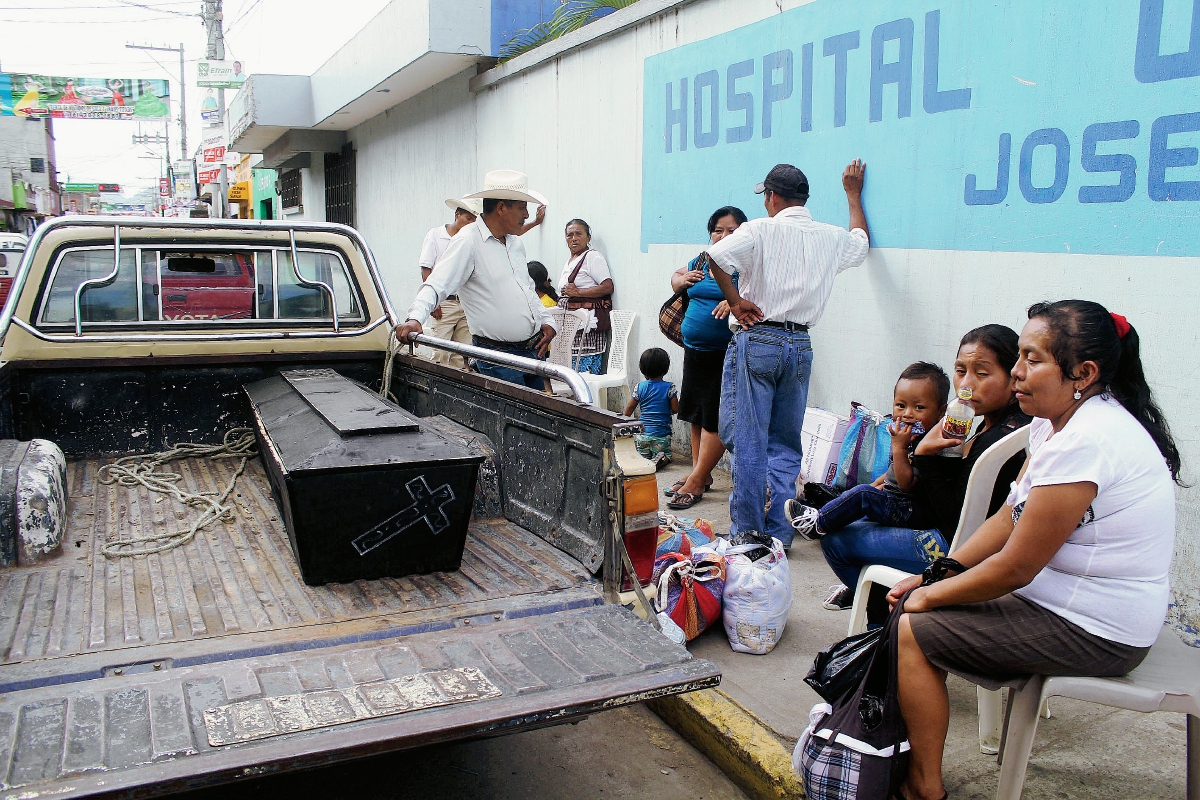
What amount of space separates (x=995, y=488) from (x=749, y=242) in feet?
6.40

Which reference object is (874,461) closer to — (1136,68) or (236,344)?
(1136,68)

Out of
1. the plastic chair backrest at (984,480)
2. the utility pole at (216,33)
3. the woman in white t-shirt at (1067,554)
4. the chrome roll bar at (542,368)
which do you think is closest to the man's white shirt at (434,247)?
the chrome roll bar at (542,368)

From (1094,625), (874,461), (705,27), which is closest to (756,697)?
(1094,625)

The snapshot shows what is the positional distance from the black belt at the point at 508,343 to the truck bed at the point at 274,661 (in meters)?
1.95

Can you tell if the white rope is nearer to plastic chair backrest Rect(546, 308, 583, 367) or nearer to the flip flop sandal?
the flip flop sandal

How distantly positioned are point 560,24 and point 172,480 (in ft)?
21.0

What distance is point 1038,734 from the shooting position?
2.96 meters

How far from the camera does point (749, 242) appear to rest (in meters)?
4.52

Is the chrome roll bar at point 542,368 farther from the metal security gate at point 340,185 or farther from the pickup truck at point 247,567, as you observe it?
the metal security gate at point 340,185

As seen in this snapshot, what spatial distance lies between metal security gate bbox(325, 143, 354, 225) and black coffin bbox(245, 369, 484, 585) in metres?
15.2

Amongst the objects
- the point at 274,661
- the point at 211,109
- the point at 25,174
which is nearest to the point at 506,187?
the point at 274,661

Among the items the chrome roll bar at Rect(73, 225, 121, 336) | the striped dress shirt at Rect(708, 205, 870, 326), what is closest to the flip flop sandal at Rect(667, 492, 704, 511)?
the striped dress shirt at Rect(708, 205, 870, 326)

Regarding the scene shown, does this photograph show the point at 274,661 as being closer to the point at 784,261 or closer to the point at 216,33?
the point at 784,261

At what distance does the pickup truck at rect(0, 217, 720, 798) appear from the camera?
2094 millimetres
